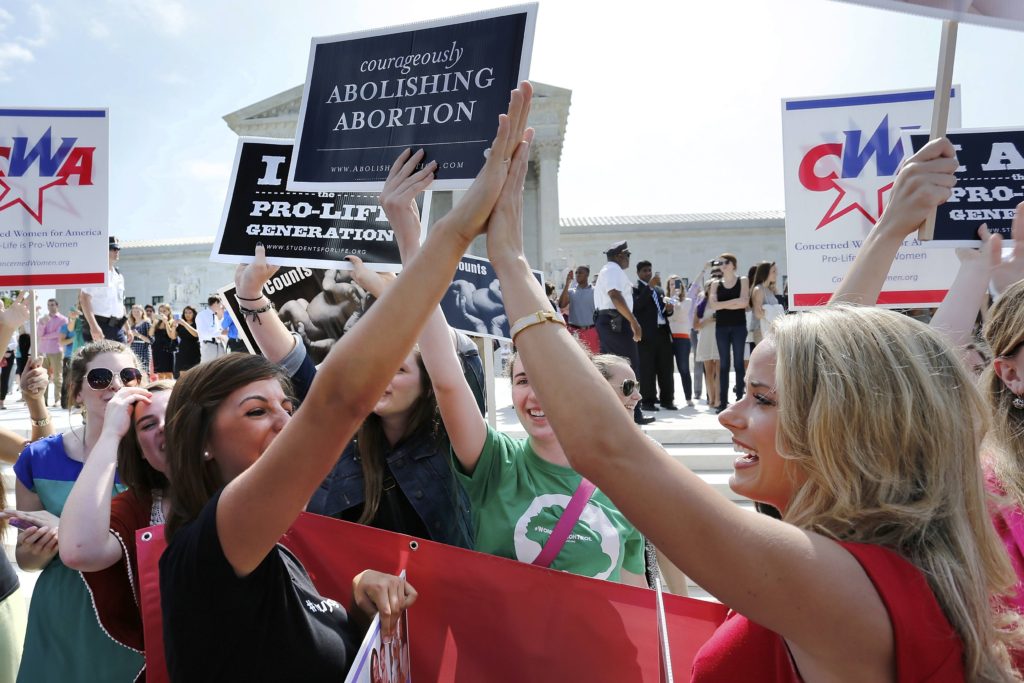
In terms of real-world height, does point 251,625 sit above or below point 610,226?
below

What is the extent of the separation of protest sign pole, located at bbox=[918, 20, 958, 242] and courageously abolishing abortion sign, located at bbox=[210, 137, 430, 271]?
193cm

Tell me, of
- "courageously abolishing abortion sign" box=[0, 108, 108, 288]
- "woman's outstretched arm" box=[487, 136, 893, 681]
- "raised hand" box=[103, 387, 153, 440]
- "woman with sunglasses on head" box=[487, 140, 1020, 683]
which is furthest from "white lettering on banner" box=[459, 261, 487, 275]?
"woman's outstretched arm" box=[487, 136, 893, 681]

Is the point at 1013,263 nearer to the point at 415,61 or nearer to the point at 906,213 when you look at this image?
the point at 906,213

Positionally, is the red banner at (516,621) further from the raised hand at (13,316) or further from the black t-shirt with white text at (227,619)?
the raised hand at (13,316)

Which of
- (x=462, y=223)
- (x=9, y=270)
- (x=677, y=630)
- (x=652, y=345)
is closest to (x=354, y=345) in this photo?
(x=462, y=223)

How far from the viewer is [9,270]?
4195mm

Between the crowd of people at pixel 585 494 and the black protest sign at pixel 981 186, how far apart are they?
167cm

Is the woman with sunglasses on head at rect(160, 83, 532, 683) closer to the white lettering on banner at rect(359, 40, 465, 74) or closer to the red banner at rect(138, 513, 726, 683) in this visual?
the red banner at rect(138, 513, 726, 683)

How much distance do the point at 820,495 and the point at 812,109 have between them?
3430 mm

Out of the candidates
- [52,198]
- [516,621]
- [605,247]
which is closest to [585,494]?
[516,621]

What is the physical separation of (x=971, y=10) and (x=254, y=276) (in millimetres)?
2563

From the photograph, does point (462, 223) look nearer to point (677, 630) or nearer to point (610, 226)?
point (677, 630)

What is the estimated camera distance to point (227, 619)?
125 centimetres

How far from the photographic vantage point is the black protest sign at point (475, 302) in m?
4.27
